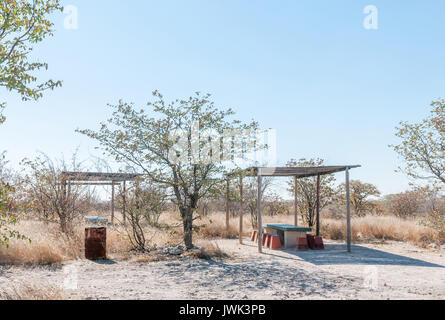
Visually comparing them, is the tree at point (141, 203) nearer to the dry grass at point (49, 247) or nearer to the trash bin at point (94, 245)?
the dry grass at point (49, 247)

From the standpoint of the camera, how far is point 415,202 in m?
21.9

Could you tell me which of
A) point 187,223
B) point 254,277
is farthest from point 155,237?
point 254,277

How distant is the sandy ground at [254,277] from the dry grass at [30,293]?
41 cm

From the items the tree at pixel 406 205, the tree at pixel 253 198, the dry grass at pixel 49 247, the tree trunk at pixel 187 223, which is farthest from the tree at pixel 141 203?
the tree at pixel 406 205

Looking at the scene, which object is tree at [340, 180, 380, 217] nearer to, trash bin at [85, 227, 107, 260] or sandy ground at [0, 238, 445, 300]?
sandy ground at [0, 238, 445, 300]

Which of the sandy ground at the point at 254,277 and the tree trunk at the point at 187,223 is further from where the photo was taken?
the tree trunk at the point at 187,223

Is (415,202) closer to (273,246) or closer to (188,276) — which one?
(273,246)

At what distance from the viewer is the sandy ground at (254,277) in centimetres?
532

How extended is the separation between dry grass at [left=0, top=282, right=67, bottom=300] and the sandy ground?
411 mm

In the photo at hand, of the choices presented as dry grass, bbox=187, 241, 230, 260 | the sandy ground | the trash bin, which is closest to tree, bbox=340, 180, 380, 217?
the sandy ground

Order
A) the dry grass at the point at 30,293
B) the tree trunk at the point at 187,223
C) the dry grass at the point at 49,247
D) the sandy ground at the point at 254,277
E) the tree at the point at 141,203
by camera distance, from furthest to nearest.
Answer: the tree trunk at the point at 187,223 < the tree at the point at 141,203 < the dry grass at the point at 49,247 < the sandy ground at the point at 254,277 < the dry grass at the point at 30,293

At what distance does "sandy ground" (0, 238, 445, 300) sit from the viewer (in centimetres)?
532
